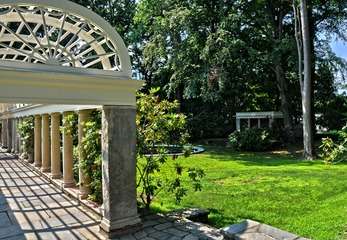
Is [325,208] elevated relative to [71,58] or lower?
lower

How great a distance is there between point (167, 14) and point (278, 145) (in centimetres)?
938

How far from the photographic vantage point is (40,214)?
7.18 m

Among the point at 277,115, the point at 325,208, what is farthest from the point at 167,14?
the point at 325,208

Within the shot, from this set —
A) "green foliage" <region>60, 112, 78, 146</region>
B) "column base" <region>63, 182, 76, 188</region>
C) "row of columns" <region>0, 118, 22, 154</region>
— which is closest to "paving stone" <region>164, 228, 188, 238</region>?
"green foliage" <region>60, 112, 78, 146</region>

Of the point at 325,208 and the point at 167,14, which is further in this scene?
the point at 167,14

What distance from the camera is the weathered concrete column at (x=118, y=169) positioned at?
5.72 m

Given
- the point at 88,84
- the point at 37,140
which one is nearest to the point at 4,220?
the point at 88,84

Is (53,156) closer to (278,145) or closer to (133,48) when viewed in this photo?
(278,145)

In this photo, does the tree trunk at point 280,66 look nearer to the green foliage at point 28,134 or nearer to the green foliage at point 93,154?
the green foliage at point 28,134

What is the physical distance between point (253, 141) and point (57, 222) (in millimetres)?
14229

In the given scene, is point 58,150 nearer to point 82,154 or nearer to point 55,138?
point 55,138

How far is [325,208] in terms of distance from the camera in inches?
282

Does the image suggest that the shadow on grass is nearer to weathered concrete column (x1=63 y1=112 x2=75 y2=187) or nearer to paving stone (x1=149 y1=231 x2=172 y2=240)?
weathered concrete column (x1=63 y1=112 x2=75 y2=187)

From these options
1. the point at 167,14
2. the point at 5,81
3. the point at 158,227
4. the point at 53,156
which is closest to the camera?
the point at 5,81
